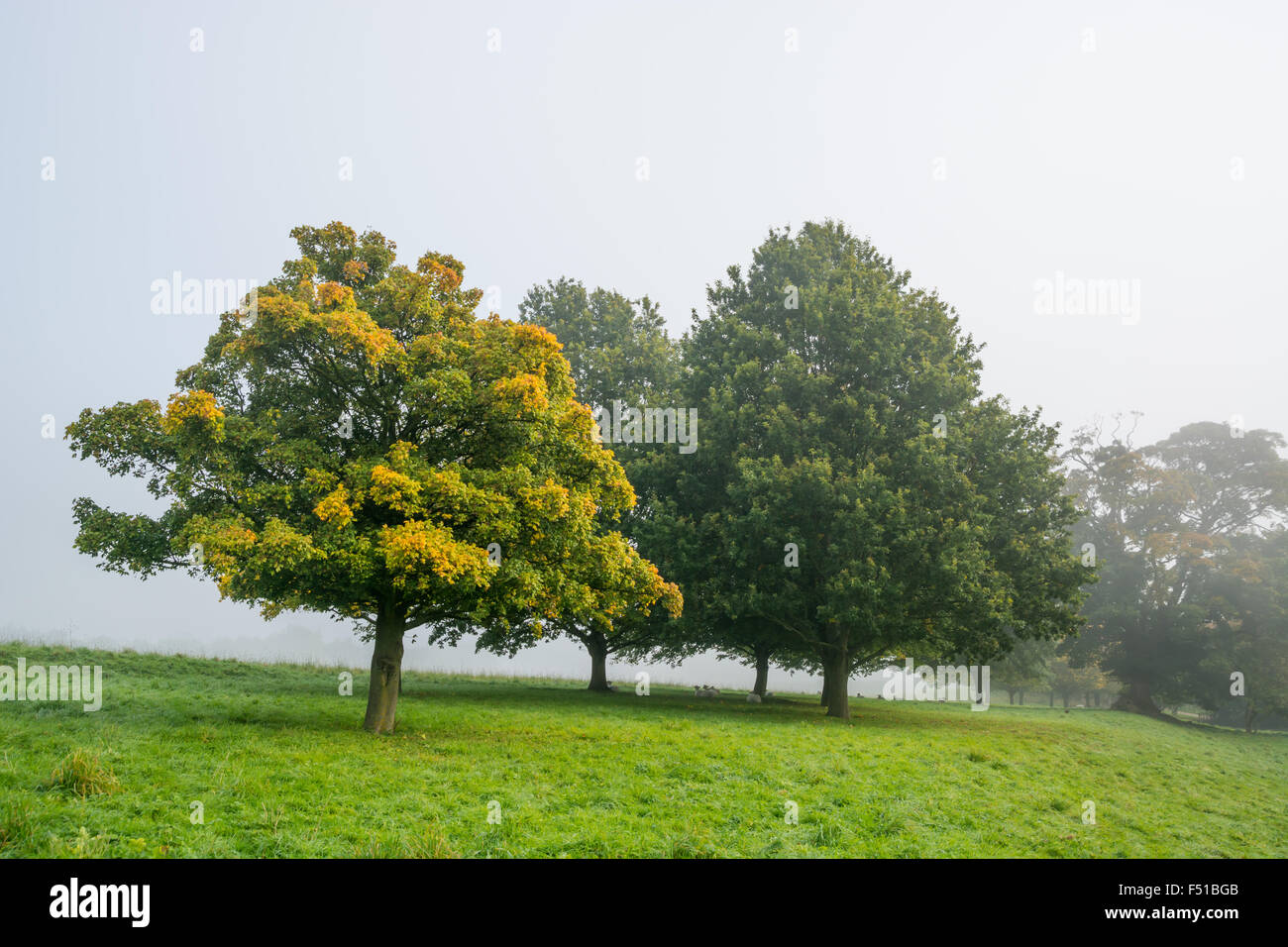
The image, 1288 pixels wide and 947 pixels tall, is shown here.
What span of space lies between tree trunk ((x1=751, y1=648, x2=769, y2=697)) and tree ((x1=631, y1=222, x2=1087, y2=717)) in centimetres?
696

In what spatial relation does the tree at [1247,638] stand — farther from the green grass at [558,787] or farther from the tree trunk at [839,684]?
the tree trunk at [839,684]

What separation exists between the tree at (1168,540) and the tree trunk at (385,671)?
57338 millimetres

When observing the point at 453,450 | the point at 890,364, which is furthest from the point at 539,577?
the point at 890,364

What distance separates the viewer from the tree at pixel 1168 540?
188 ft

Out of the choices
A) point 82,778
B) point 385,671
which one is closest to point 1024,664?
point 385,671

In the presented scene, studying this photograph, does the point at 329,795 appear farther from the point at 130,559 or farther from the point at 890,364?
the point at 890,364

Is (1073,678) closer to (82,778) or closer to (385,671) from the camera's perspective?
(385,671)

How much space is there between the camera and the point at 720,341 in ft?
115

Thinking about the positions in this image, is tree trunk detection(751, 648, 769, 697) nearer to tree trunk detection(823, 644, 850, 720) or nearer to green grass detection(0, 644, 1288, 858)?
tree trunk detection(823, 644, 850, 720)

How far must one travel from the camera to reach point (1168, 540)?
5741cm

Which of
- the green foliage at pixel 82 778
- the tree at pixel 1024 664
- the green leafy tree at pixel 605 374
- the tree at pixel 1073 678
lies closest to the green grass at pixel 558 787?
the green foliage at pixel 82 778

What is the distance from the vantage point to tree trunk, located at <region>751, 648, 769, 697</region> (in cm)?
4084

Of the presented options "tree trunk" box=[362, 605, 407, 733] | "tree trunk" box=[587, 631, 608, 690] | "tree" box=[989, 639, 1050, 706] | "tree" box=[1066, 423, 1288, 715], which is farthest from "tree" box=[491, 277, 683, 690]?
"tree" box=[1066, 423, 1288, 715]
